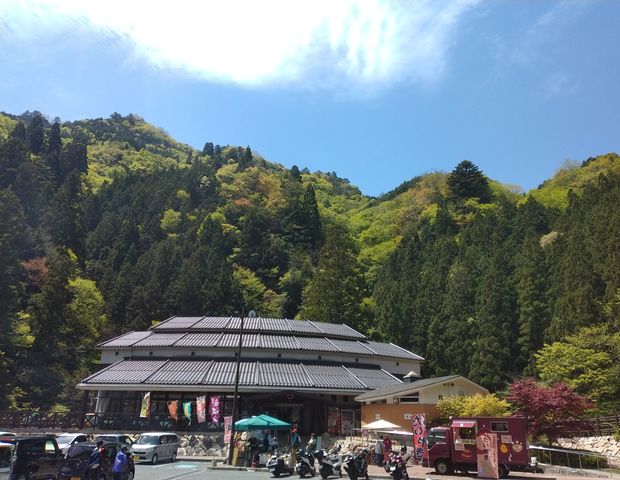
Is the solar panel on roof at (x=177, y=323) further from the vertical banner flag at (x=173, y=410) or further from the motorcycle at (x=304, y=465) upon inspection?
the motorcycle at (x=304, y=465)

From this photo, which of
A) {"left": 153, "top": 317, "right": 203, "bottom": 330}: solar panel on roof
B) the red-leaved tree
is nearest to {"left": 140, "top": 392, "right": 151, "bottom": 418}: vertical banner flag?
{"left": 153, "top": 317, "right": 203, "bottom": 330}: solar panel on roof

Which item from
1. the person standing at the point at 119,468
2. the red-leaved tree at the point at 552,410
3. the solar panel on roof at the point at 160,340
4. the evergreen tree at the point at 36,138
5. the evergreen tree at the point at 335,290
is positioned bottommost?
the person standing at the point at 119,468

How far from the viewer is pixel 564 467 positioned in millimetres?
19250

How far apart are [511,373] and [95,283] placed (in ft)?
167

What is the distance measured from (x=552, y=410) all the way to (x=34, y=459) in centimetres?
1995

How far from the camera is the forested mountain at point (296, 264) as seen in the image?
40500 mm

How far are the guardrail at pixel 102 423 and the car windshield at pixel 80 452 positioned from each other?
16.8m

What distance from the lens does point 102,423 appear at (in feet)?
104

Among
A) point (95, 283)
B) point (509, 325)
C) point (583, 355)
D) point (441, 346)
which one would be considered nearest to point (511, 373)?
point (509, 325)

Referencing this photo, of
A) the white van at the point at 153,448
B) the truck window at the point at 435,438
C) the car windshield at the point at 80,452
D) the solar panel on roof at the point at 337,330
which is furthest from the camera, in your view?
the solar panel on roof at the point at 337,330

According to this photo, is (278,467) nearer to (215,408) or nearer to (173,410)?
(215,408)

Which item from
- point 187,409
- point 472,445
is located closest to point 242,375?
point 187,409

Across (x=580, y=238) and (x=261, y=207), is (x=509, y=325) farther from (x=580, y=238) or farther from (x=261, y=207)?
(x=261, y=207)

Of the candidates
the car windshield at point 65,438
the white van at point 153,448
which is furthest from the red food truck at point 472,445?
the car windshield at point 65,438
